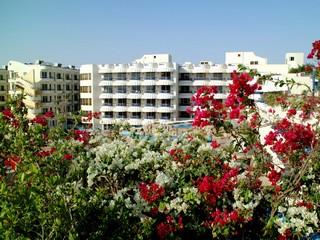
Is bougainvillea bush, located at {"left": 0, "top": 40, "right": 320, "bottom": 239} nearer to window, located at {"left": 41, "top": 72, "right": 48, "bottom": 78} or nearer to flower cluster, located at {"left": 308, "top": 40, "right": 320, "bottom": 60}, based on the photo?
flower cluster, located at {"left": 308, "top": 40, "right": 320, "bottom": 60}

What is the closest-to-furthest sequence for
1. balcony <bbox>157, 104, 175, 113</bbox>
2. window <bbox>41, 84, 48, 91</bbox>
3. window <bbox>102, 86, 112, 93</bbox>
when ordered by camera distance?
1. window <bbox>41, 84, 48, 91</bbox>
2. balcony <bbox>157, 104, 175, 113</bbox>
3. window <bbox>102, 86, 112, 93</bbox>

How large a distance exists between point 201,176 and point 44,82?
138 ft

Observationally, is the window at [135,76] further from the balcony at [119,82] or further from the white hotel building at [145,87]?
the balcony at [119,82]

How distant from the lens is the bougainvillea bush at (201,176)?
452 cm

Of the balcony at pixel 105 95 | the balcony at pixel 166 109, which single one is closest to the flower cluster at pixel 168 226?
the balcony at pixel 166 109

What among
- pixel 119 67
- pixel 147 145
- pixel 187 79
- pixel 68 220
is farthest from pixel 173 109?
pixel 68 220

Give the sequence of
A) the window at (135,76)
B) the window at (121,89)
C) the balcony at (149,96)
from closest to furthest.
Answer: the balcony at (149,96), the window at (135,76), the window at (121,89)

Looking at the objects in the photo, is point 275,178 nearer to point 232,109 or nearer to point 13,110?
point 232,109

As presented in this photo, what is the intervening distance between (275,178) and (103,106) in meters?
43.1

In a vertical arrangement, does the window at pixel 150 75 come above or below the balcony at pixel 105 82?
above

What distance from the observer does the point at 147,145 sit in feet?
24.4

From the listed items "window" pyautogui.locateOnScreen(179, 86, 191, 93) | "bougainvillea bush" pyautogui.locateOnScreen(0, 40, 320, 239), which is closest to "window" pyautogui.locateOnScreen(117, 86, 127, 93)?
"window" pyautogui.locateOnScreen(179, 86, 191, 93)

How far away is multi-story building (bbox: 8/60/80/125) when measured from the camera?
43406 millimetres

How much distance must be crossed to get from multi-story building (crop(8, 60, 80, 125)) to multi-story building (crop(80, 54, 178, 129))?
3.05 meters
